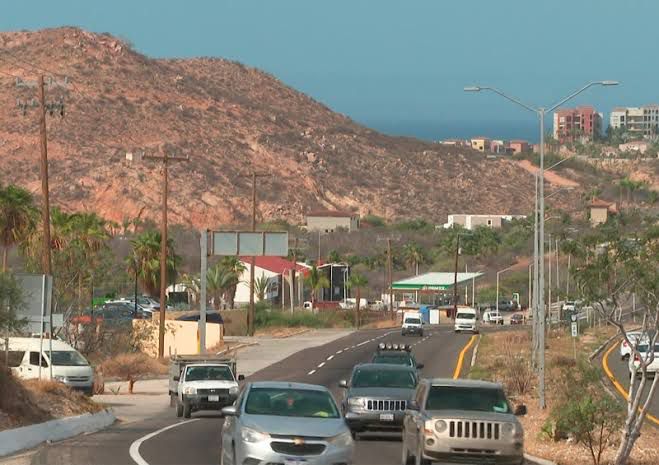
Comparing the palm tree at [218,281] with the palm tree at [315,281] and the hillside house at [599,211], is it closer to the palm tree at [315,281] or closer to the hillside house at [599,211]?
the palm tree at [315,281]

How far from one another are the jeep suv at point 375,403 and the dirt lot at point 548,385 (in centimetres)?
279

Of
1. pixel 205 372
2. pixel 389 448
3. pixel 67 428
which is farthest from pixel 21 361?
pixel 389 448

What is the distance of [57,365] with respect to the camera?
44.1 metres

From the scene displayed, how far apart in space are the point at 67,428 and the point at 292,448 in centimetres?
1246

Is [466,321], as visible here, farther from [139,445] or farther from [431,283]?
[139,445]

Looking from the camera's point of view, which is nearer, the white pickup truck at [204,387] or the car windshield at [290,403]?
the car windshield at [290,403]

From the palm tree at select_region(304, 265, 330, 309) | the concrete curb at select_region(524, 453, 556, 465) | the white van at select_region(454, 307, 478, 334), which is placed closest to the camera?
the concrete curb at select_region(524, 453, 556, 465)

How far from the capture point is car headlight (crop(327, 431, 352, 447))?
65.4 ft

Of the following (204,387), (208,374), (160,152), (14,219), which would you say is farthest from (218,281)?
(204,387)

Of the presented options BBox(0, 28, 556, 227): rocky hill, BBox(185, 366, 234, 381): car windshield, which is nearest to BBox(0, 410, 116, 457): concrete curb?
BBox(185, 366, 234, 381): car windshield

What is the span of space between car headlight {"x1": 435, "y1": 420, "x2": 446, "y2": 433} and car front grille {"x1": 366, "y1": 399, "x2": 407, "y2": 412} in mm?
8017

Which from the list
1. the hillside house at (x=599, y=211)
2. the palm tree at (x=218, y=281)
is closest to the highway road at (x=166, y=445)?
the palm tree at (x=218, y=281)

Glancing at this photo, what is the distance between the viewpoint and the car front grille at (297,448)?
1962cm

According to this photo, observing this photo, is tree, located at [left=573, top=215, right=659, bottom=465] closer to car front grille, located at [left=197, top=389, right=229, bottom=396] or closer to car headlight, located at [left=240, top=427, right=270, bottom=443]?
car headlight, located at [left=240, top=427, right=270, bottom=443]
